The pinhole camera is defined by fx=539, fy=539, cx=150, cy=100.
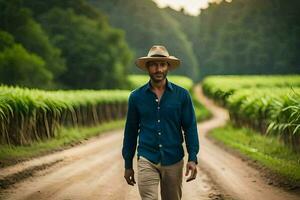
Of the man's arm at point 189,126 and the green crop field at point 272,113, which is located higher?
the man's arm at point 189,126

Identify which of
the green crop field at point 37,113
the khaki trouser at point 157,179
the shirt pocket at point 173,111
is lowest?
the green crop field at point 37,113

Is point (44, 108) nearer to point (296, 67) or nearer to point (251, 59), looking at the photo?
point (296, 67)

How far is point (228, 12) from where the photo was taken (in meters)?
115

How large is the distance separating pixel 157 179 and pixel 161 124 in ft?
1.91

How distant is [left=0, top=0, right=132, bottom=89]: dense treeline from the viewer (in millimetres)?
40688

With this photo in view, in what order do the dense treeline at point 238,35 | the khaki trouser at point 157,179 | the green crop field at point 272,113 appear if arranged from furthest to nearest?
1. the dense treeline at point 238,35
2. the green crop field at point 272,113
3. the khaki trouser at point 157,179

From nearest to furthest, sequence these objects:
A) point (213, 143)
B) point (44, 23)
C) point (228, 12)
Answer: point (213, 143)
point (44, 23)
point (228, 12)

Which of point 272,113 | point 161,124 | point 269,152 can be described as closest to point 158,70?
point 161,124

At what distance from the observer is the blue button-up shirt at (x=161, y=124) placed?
572 cm

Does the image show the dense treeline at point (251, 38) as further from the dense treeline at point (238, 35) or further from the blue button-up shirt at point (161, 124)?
the blue button-up shirt at point (161, 124)

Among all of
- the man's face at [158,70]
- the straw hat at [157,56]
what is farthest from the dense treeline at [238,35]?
the man's face at [158,70]

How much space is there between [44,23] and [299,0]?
47840mm

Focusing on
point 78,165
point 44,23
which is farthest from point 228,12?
point 78,165

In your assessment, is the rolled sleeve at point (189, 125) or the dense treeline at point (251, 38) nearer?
the rolled sleeve at point (189, 125)
